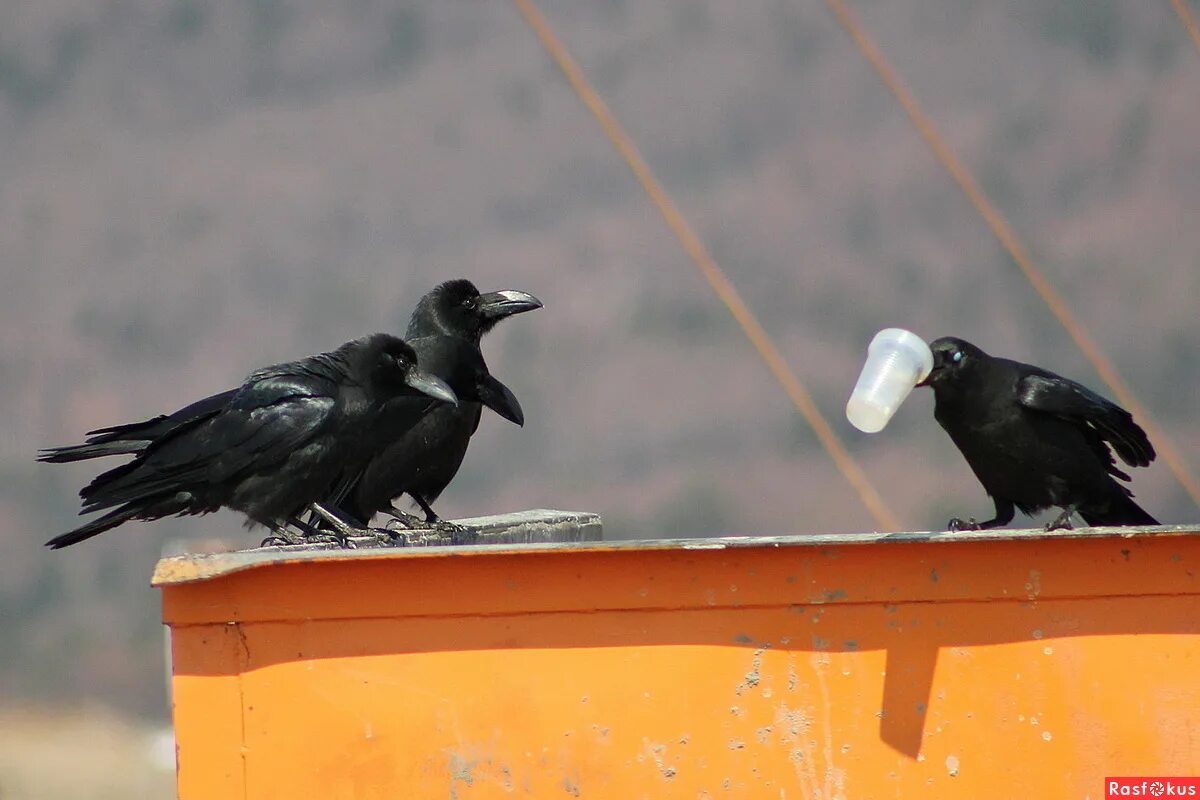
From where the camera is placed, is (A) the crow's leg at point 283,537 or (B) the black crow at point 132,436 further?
(B) the black crow at point 132,436

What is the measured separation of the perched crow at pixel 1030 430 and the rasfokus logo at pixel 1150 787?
3.88 ft

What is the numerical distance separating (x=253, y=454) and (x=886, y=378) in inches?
73.0

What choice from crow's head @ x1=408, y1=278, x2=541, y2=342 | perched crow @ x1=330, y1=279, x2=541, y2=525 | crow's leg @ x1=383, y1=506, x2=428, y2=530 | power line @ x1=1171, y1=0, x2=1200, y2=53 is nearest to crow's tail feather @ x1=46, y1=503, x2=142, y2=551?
perched crow @ x1=330, y1=279, x2=541, y2=525

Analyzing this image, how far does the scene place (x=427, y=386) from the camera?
15.4 ft

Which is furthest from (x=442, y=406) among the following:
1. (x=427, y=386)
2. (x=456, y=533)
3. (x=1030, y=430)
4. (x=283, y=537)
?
(x=1030, y=430)

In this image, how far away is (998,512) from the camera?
433cm

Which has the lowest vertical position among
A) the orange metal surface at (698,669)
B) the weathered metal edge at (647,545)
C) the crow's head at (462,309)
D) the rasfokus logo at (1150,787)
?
the rasfokus logo at (1150,787)

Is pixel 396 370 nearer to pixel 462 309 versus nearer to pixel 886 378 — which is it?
pixel 462 309

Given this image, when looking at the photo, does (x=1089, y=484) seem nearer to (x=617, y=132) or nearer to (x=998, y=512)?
(x=998, y=512)

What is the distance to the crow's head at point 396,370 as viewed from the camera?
180 inches

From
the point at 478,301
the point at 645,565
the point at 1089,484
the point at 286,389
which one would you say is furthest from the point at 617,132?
the point at 645,565

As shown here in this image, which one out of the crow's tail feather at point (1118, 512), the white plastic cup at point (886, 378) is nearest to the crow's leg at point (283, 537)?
the white plastic cup at point (886, 378)

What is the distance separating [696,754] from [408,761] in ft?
1.68

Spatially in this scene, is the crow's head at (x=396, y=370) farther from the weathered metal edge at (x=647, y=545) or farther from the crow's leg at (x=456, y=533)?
the weathered metal edge at (x=647, y=545)
